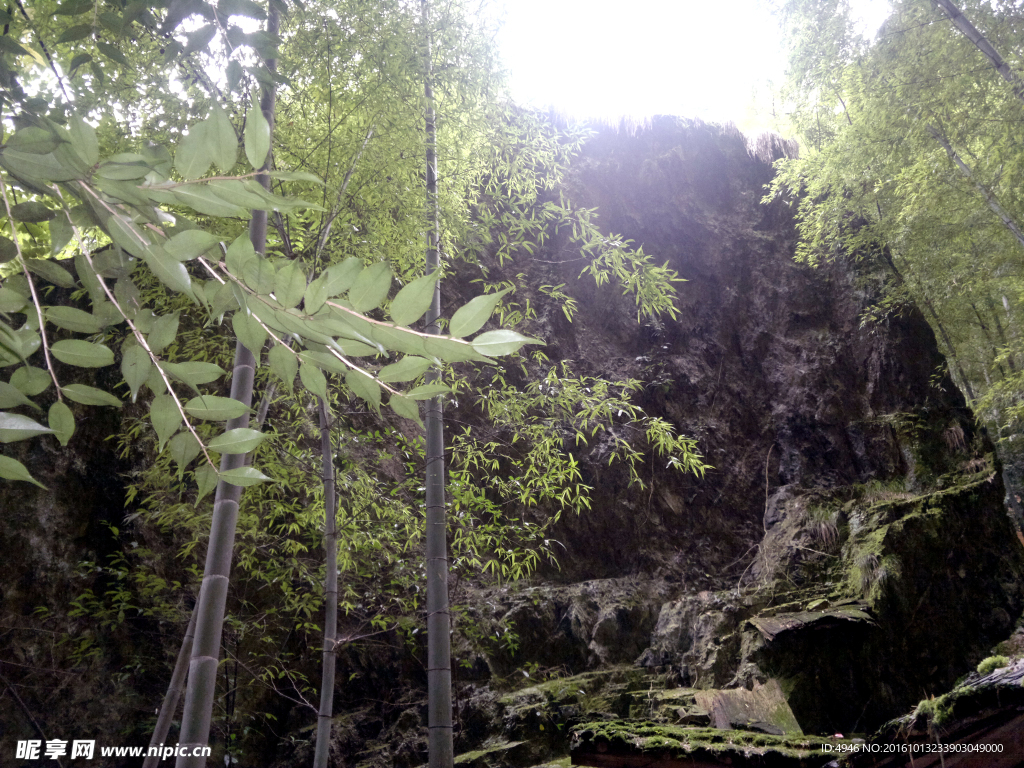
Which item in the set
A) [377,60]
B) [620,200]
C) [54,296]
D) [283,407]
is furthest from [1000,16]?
[54,296]

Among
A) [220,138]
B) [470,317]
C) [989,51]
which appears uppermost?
[989,51]

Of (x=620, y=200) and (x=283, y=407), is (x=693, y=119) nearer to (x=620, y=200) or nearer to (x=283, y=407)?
(x=620, y=200)

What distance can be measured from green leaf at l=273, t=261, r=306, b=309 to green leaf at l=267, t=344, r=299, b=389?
0.06 meters

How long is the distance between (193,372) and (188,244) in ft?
0.41

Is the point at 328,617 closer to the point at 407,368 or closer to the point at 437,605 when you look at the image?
the point at 437,605

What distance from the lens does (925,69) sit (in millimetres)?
4539

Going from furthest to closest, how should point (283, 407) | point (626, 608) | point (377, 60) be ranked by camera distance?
point (626, 608) < point (283, 407) < point (377, 60)

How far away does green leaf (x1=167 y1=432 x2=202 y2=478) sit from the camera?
1.47 ft

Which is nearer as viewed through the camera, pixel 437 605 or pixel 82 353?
pixel 82 353

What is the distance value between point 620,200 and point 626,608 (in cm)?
544

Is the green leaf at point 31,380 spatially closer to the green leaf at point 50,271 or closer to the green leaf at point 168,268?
the green leaf at point 50,271

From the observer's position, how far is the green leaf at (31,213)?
1.19 ft

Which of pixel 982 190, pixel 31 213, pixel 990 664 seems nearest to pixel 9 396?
pixel 31 213

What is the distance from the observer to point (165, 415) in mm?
421
